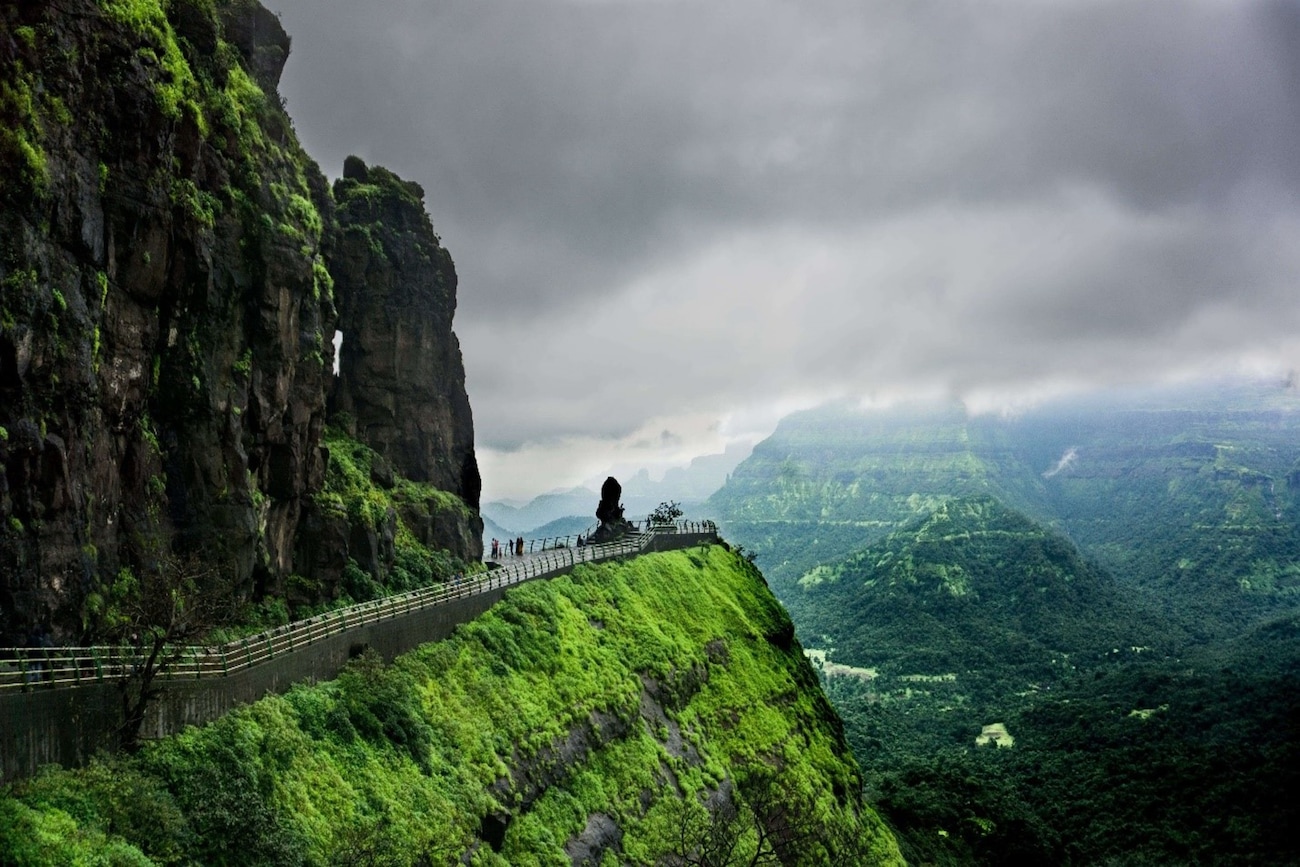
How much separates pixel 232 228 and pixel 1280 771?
544ft

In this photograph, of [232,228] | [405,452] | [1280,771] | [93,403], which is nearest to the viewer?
[93,403]

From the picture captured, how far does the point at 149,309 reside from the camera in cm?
3703

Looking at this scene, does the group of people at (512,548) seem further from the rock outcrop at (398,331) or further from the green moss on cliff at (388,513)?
the rock outcrop at (398,331)

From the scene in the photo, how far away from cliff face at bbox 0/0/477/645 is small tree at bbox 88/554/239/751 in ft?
3.18

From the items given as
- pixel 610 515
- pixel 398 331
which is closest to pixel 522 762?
pixel 398 331

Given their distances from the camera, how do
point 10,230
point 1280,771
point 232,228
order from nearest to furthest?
point 10,230 < point 232,228 < point 1280,771

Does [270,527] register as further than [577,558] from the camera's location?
No

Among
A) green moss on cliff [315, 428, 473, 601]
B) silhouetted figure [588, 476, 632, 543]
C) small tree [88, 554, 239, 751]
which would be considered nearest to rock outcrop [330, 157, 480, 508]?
green moss on cliff [315, 428, 473, 601]

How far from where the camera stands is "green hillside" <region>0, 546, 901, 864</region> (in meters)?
21.8

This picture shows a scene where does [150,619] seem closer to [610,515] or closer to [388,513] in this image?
[388,513]

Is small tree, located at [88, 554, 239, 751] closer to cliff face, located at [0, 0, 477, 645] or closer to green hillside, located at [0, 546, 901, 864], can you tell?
cliff face, located at [0, 0, 477, 645]

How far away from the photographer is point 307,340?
167 ft

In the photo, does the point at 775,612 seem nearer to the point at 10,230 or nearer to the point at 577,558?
the point at 577,558

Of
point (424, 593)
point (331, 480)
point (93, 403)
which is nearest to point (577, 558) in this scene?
point (331, 480)
